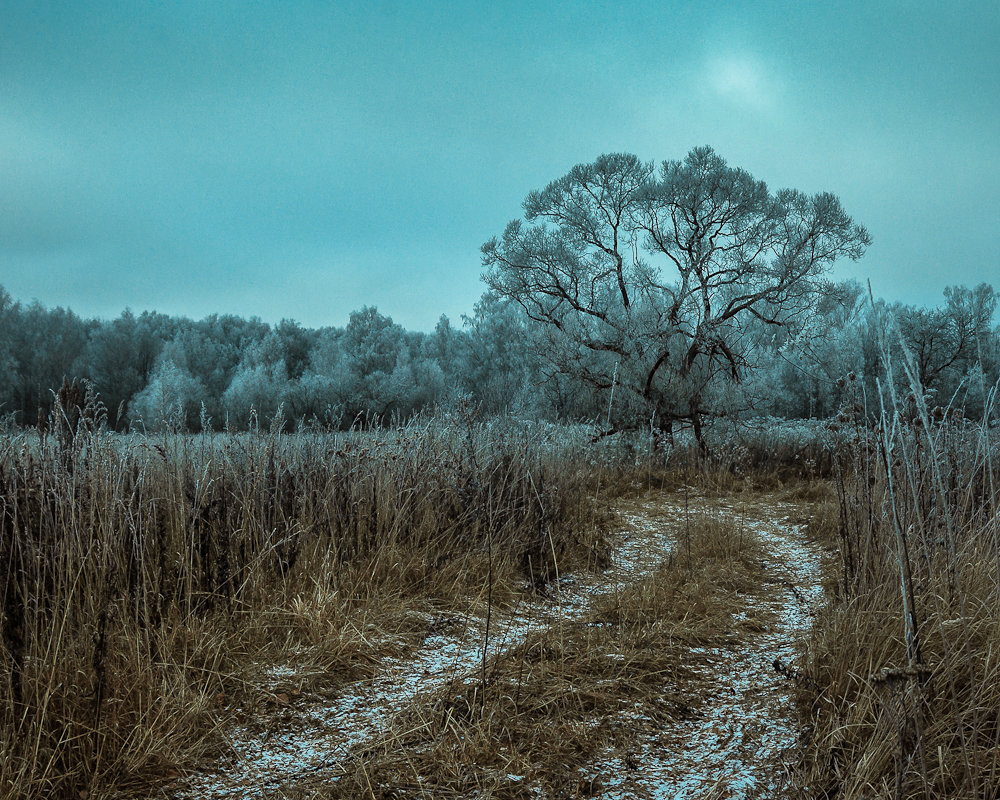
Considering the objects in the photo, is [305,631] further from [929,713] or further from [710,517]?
[710,517]

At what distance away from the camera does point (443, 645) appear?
3221 millimetres

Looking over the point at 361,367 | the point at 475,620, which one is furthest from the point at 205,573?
the point at 361,367

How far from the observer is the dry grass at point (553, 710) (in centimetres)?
201

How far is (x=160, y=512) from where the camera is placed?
3.68m

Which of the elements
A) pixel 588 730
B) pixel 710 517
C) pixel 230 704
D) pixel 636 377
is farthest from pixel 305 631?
pixel 636 377

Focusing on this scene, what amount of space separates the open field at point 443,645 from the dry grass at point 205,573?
0.02 m

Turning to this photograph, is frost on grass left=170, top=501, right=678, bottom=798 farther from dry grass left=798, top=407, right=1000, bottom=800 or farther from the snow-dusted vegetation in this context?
dry grass left=798, top=407, right=1000, bottom=800

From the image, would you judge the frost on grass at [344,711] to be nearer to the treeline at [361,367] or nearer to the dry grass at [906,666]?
the dry grass at [906,666]

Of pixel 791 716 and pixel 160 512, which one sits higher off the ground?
pixel 160 512

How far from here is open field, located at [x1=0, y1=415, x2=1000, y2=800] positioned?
198cm

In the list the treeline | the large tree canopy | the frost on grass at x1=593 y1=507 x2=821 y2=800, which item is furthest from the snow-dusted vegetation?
the treeline

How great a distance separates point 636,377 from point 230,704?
38.8ft

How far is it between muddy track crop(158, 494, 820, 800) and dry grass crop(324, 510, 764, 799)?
0.07m

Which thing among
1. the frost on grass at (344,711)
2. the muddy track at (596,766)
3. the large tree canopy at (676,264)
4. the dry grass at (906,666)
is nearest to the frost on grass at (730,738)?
the muddy track at (596,766)
